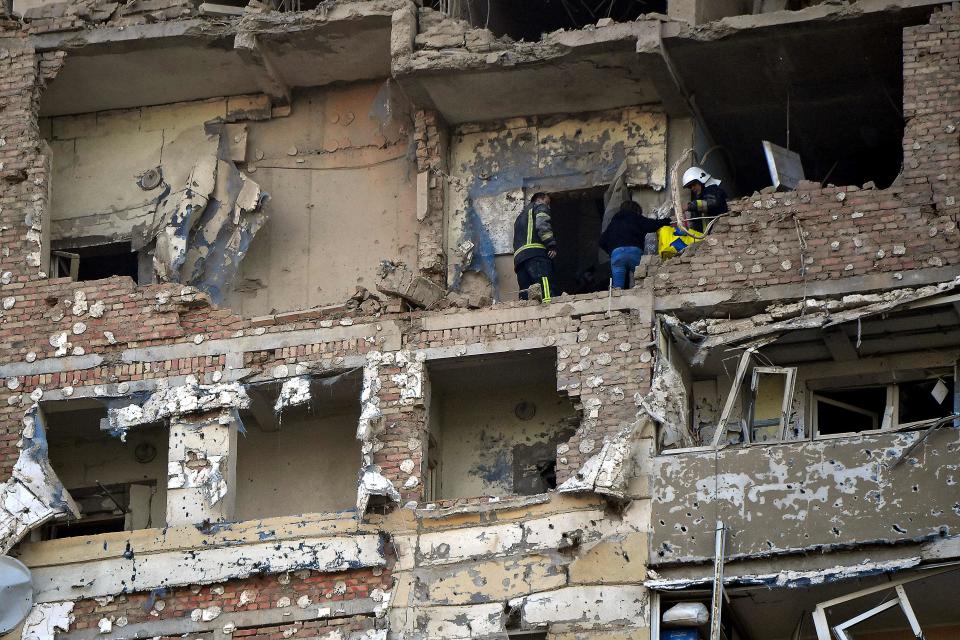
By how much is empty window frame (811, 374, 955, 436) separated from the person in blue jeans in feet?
6.72

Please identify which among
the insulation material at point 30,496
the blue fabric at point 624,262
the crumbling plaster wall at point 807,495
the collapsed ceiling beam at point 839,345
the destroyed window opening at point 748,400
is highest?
the blue fabric at point 624,262

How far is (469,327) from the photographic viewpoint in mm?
20219

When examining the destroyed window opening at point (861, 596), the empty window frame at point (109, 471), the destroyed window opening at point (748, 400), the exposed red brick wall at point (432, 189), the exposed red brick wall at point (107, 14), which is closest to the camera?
the destroyed window opening at point (861, 596)

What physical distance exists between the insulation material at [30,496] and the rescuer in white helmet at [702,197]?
6293mm

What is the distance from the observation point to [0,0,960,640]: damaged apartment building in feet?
61.7

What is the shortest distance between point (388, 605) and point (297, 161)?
5.31 metres

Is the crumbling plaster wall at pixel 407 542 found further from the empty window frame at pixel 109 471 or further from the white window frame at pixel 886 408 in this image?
the white window frame at pixel 886 408

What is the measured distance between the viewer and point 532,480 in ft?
67.5

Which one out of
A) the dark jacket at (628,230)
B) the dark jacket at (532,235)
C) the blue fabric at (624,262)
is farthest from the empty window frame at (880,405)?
the dark jacket at (532,235)

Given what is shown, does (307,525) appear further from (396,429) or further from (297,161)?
(297,161)

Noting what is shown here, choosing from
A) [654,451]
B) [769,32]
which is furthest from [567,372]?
[769,32]

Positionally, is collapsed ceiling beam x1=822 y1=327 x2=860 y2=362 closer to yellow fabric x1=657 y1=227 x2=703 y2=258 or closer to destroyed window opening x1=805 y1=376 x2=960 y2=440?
Answer: destroyed window opening x1=805 y1=376 x2=960 y2=440

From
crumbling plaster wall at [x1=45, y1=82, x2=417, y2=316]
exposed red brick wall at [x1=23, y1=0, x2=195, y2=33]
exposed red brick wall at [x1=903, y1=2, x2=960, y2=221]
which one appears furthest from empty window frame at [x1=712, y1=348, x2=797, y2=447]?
exposed red brick wall at [x1=23, y1=0, x2=195, y2=33]

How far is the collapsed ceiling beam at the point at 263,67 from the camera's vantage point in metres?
21.6
